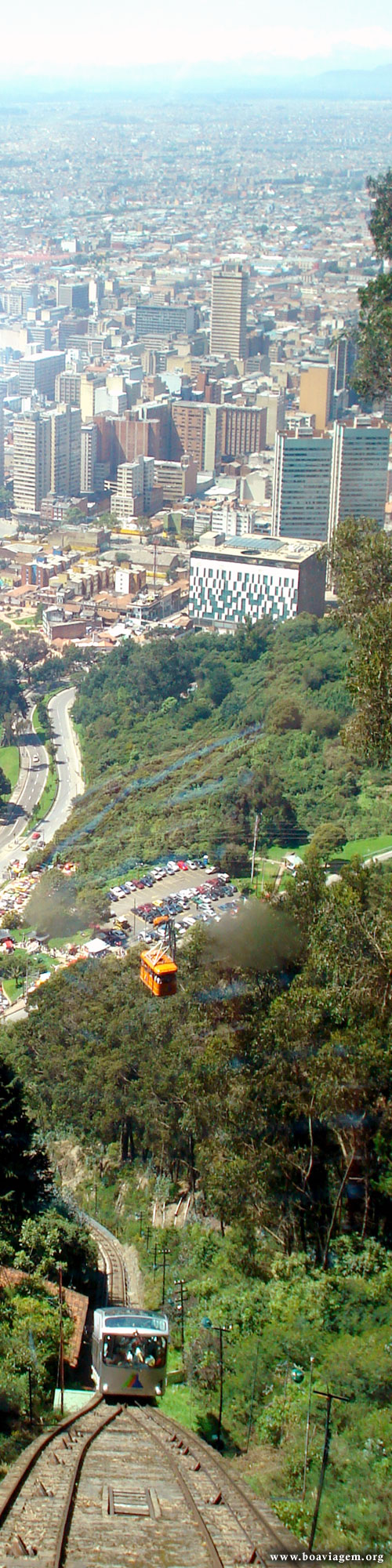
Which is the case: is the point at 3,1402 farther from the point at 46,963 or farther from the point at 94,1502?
the point at 46,963

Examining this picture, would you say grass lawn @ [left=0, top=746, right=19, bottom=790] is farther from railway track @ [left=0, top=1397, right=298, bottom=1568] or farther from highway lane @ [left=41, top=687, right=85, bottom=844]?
railway track @ [left=0, top=1397, right=298, bottom=1568]

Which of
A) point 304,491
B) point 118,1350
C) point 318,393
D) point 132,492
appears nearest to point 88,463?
point 132,492

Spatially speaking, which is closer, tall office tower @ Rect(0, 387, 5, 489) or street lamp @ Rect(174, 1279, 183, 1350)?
street lamp @ Rect(174, 1279, 183, 1350)

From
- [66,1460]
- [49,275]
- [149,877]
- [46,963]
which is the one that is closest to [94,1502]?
[66,1460]

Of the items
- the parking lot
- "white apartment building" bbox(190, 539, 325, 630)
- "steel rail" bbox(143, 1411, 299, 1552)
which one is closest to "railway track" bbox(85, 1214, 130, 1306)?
"steel rail" bbox(143, 1411, 299, 1552)

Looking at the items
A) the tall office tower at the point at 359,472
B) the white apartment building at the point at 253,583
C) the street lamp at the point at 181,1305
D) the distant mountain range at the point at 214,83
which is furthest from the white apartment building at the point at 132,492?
the distant mountain range at the point at 214,83
